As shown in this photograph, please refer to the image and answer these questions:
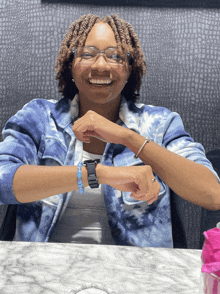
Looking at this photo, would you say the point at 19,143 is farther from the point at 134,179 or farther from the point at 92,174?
the point at 134,179

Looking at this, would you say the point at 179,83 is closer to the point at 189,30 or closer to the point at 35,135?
the point at 189,30

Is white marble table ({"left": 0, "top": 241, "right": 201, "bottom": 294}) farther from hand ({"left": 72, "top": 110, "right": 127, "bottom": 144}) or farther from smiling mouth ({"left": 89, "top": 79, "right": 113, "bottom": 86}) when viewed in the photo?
smiling mouth ({"left": 89, "top": 79, "right": 113, "bottom": 86})

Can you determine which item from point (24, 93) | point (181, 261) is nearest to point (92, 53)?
point (24, 93)

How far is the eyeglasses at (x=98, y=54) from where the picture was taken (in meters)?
1.18

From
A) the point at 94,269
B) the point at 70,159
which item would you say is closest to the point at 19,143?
the point at 70,159

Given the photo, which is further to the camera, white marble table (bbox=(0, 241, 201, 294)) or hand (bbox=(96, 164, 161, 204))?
hand (bbox=(96, 164, 161, 204))

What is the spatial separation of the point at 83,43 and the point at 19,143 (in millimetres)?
445

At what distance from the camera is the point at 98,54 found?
3.86ft

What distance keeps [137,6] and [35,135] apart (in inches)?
29.2

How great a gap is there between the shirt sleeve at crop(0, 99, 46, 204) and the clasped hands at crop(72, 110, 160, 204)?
0.61ft

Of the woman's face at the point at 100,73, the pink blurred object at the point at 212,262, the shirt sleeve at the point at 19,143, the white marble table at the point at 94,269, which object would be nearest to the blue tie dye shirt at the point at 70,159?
the shirt sleeve at the point at 19,143

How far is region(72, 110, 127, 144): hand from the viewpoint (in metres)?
1.03

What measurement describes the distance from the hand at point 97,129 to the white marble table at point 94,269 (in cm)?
41

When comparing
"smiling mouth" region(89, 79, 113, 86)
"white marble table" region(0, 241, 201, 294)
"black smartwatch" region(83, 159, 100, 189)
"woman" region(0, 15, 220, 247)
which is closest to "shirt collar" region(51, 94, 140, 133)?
"woman" region(0, 15, 220, 247)
